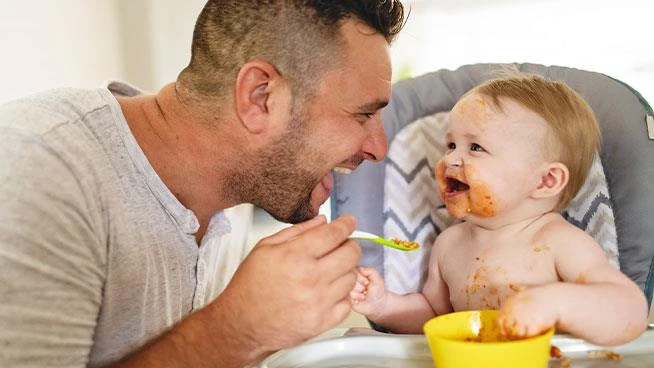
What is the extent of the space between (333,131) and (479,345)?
19.8 inches

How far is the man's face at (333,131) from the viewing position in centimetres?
111

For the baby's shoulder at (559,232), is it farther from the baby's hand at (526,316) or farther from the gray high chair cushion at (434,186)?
the baby's hand at (526,316)

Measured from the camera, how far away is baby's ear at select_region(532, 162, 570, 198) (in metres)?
1.18

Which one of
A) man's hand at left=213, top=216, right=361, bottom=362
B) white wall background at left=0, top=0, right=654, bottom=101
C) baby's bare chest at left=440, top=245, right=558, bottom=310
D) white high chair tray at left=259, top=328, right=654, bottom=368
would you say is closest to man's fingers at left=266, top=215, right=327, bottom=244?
man's hand at left=213, top=216, right=361, bottom=362

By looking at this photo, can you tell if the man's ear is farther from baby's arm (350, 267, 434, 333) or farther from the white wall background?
the white wall background

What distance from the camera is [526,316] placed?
0.86 metres

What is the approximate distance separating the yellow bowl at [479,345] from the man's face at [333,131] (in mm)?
399

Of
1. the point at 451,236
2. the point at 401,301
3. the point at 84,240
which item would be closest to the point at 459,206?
the point at 451,236

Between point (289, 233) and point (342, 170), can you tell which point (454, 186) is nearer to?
point (342, 170)

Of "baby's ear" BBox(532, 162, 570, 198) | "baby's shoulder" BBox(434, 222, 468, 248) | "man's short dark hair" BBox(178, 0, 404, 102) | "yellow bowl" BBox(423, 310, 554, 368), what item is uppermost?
"man's short dark hair" BBox(178, 0, 404, 102)

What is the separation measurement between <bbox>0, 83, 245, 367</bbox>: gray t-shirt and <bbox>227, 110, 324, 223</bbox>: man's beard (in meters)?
0.12

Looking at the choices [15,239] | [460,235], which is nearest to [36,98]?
[15,239]

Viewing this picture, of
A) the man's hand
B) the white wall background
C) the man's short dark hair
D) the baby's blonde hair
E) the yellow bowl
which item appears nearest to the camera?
the yellow bowl

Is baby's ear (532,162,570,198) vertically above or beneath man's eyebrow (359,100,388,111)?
beneath
